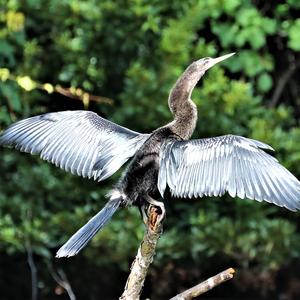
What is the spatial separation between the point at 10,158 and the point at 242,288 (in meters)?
1.78

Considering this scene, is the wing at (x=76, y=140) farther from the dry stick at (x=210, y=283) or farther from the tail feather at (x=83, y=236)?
the dry stick at (x=210, y=283)

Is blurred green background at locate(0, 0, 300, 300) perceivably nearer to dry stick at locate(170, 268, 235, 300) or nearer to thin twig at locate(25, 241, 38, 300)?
thin twig at locate(25, 241, 38, 300)

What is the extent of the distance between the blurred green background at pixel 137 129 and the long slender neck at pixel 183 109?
A: 1.97 metres

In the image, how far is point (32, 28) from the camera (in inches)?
303

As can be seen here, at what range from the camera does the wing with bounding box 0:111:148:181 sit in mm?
4770

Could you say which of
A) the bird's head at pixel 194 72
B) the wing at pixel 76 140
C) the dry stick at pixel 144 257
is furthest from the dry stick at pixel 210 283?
the bird's head at pixel 194 72

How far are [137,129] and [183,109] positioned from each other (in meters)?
2.40

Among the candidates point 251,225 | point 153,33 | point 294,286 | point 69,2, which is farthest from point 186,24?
point 294,286

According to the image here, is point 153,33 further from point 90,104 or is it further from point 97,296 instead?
point 97,296

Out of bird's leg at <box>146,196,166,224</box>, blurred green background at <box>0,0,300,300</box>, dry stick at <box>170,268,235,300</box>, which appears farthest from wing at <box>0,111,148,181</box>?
blurred green background at <box>0,0,300,300</box>

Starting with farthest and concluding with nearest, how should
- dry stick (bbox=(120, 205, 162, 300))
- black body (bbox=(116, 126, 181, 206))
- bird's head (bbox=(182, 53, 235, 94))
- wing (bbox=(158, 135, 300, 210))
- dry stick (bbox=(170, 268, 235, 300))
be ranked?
bird's head (bbox=(182, 53, 235, 94)) → black body (bbox=(116, 126, 181, 206)) → wing (bbox=(158, 135, 300, 210)) → dry stick (bbox=(120, 205, 162, 300)) → dry stick (bbox=(170, 268, 235, 300))

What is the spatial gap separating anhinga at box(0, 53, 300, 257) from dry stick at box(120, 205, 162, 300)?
171mm

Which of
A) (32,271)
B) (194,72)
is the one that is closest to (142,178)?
(194,72)

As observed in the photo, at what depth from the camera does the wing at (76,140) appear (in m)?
4.77
